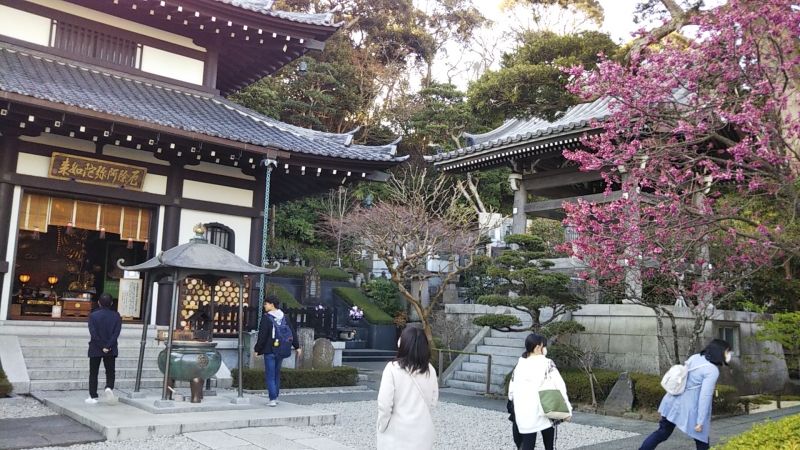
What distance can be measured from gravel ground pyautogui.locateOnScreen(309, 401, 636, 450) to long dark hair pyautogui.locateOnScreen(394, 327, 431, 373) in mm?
3565

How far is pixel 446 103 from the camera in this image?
33.5m

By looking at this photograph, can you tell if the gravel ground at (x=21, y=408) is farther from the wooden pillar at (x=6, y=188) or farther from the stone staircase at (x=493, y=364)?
the stone staircase at (x=493, y=364)

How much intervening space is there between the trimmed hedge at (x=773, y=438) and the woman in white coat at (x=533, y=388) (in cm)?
143

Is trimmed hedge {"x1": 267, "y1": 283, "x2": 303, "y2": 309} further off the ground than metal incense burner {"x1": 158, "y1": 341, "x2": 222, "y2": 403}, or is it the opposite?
trimmed hedge {"x1": 267, "y1": 283, "x2": 303, "y2": 309}

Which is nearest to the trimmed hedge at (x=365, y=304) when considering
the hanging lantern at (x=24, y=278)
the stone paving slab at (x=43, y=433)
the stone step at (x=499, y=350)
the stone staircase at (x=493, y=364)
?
the stone staircase at (x=493, y=364)

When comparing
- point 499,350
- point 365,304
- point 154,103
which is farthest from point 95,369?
point 365,304

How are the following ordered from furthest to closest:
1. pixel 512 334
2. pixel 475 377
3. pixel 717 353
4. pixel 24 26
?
pixel 512 334 < pixel 475 377 < pixel 24 26 < pixel 717 353

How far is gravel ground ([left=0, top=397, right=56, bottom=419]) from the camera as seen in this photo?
8.24m

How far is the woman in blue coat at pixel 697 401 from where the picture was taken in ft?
20.7

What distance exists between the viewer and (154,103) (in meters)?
12.6

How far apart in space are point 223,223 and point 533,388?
931cm

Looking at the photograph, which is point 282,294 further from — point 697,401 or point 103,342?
point 697,401

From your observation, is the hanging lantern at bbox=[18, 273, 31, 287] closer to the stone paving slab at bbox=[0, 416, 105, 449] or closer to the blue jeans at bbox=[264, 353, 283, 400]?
the stone paving slab at bbox=[0, 416, 105, 449]

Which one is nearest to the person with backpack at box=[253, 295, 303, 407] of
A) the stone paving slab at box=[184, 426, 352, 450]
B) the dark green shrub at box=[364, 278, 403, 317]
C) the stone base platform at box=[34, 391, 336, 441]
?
the stone base platform at box=[34, 391, 336, 441]
